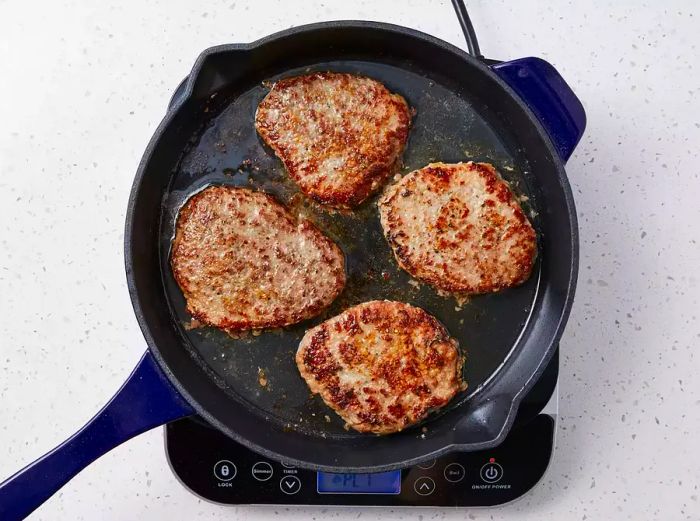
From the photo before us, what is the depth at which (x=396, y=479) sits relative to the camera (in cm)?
172

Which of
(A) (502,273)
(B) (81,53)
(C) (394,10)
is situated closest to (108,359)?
(B) (81,53)

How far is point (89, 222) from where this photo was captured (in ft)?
5.80

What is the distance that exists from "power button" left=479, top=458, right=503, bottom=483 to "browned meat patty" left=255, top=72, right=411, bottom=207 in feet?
2.14

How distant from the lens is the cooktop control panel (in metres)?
1.70

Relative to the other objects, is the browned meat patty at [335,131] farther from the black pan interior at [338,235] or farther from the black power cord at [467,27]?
the black power cord at [467,27]

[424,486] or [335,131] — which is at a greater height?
[335,131]

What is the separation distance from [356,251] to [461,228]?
0.76 feet

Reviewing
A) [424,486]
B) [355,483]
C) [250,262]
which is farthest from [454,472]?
[250,262]

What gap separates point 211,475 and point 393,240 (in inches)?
25.8

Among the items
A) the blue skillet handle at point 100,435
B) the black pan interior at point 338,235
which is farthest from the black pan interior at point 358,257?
the blue skillet handle at point 100,435

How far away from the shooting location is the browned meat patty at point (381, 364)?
1.63 metres

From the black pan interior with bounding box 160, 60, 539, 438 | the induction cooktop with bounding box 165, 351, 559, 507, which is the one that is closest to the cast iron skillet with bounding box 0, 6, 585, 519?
the black pan interior with bounding box 160, 60, 539, 438

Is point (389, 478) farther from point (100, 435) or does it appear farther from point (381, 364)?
point (100, 435)

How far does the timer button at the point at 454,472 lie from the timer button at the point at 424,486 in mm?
37
